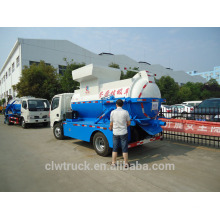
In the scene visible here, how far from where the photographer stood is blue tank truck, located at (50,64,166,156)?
199 inches

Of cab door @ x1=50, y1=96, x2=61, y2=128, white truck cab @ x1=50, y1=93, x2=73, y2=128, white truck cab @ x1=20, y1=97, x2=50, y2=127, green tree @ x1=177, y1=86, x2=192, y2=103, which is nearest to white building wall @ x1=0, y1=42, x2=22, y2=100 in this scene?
white truck cab @ x1=20, y1=97, x2=50, y2=127

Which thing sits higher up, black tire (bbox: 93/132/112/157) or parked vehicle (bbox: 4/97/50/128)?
parked vehicle (bbox: 4/97/50/128)

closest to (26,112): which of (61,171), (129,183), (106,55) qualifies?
(61,171)

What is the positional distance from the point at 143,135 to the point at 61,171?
2.93 metres

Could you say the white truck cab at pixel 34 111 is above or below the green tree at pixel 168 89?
below

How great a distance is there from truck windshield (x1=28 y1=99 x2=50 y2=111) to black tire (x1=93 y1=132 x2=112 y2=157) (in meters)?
8.28

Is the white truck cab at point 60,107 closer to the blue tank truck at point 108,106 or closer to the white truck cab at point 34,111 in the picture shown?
the blue tank truck at point 108,106

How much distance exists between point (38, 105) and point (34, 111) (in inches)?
23.8

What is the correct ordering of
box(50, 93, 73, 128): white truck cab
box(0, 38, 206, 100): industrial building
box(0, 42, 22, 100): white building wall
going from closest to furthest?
box(50, 93, 73, 128): white truck cab → box(0, 38, 206, 100): industrial building → box(0, 42, 22, 100): white building wall

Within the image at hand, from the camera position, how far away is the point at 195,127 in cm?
652

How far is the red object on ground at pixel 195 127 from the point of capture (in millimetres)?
5946

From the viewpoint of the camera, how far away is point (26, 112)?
39.0 ft

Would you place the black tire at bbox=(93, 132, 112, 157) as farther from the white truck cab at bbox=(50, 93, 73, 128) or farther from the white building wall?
the white building wall

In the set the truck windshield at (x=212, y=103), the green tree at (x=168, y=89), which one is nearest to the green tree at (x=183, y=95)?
the green tree at (x=168, y=89)
